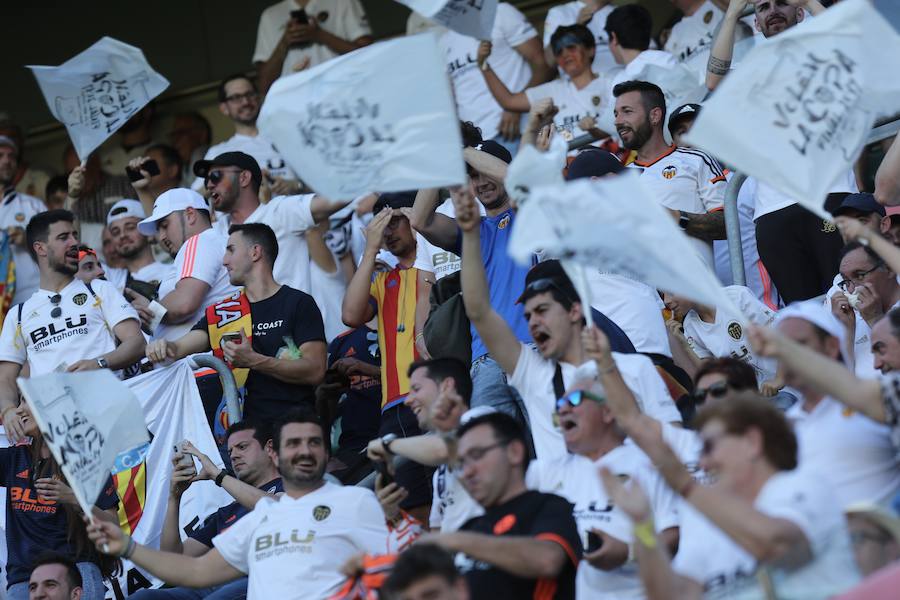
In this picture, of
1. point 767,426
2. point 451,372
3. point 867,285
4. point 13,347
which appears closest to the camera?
point 767,426

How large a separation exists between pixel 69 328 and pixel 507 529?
13.7 feet

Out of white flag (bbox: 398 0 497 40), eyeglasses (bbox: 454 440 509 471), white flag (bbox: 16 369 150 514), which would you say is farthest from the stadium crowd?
white flag (bbox: 398 0 497 40)

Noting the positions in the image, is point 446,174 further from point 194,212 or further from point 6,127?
point 6,127

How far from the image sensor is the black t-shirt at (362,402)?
8.62 m

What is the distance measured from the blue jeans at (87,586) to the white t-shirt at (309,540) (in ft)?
5.53

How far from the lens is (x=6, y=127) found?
41.0 ft

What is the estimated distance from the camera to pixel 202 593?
7.74m

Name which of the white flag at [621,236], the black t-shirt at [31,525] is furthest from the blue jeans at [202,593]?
the white flag at [621,236]

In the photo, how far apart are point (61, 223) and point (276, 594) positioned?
12.3 ft

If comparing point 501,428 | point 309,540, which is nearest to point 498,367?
point 309,540

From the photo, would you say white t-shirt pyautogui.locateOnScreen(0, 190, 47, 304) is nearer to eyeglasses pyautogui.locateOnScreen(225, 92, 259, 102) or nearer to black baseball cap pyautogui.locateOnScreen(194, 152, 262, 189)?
eyeglasses pyautogui.locateOnScreen(225, 92, 259, 102)

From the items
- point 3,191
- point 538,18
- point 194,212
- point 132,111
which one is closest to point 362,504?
point 194,212

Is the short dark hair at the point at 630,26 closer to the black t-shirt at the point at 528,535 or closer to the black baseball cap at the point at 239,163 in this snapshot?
the black baseball cap at the point at 239,163

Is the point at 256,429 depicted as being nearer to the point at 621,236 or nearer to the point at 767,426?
the point at 621,236
